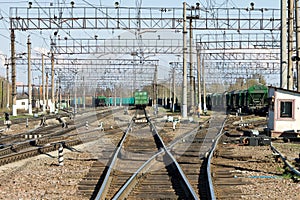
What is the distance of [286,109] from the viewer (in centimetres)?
2398

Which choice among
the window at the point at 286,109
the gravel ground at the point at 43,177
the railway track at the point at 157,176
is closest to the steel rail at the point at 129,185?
the railway track at the point at 157,176

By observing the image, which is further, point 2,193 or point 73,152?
point 73,152

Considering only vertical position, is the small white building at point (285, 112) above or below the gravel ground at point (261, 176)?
above

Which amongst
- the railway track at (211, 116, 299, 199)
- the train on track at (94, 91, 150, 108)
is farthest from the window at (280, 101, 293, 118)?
the train on track at (94, 91, 150, 108)

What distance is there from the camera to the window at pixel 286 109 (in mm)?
23812

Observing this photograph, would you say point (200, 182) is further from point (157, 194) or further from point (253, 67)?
point (253, 67)

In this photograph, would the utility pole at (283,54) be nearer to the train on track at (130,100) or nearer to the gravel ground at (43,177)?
the gravel ground at (43,177)

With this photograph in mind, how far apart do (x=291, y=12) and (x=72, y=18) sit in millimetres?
14707

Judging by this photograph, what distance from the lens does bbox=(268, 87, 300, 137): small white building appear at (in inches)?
933

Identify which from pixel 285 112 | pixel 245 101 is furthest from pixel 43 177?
pixel 245 101

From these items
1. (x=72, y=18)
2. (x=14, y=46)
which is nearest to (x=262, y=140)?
(x=72, y=18)

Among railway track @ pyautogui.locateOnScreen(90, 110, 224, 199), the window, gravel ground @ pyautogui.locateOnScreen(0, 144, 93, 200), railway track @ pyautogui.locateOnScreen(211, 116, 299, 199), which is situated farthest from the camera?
the window

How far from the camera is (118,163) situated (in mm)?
15766

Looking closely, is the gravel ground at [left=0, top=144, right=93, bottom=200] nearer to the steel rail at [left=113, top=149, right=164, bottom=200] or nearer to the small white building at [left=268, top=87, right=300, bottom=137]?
the steel rail at [left=113, top=149, right=164, bottom=200]
